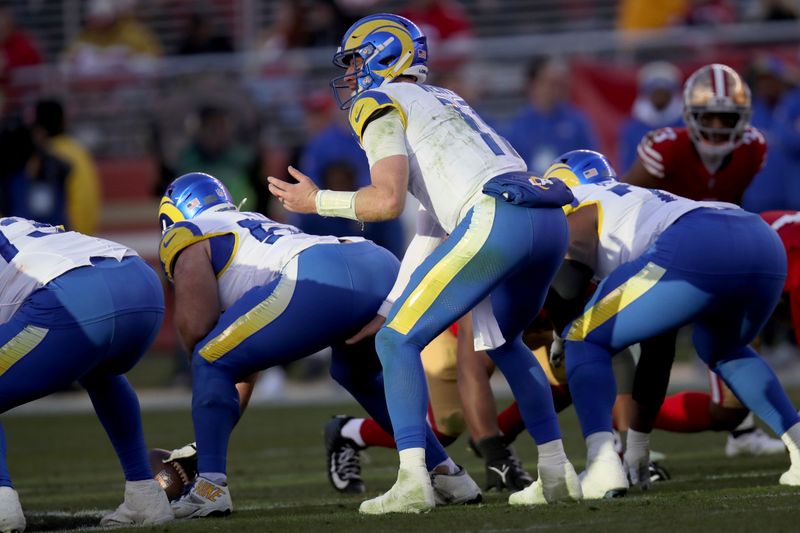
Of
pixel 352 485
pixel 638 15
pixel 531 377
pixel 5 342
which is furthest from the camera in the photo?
pixel 638 15

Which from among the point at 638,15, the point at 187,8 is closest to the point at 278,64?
the point at 187,8

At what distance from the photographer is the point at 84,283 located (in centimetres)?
510

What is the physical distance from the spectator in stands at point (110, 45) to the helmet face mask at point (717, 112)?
30.8 ft

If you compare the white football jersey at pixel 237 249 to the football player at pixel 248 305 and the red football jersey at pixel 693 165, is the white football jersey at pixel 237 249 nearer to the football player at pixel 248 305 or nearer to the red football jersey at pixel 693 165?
the football player at pixel 248 305

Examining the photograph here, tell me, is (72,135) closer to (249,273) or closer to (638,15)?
(638,15)

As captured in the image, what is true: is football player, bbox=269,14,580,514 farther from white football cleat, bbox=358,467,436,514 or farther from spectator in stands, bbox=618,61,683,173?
spectator in stands, bbox=618,61,683,173

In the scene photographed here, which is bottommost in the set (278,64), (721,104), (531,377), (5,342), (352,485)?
(352,485)

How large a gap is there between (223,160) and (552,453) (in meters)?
7.70

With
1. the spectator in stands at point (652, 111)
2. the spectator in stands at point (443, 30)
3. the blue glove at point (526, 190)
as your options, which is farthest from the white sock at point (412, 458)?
the spectator in stands at point (443, 30)

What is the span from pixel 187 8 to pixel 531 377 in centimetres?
1217

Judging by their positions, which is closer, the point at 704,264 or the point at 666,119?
the point at 704,264

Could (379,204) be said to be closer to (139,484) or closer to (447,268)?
(447,268)

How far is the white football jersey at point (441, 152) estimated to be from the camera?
16.9 feet

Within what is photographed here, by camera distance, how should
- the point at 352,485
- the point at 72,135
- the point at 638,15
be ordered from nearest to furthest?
the point at 352,485 < the point at 638,15 < the point at 72,135
